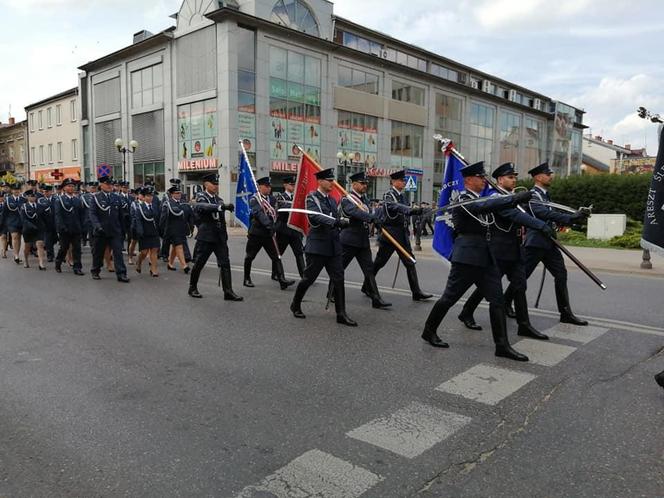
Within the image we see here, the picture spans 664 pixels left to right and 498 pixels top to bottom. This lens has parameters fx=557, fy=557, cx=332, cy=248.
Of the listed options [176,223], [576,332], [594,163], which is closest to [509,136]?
[594,163]

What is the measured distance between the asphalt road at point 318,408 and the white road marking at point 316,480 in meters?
0.01

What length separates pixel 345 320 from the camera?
660 centimetres

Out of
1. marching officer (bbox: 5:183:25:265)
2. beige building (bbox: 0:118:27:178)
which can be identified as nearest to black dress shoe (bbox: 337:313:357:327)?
marching officer (bbox: 5:183:25:265)

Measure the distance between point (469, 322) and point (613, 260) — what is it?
8.65m

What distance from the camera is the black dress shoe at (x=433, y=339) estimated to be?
5.54 m

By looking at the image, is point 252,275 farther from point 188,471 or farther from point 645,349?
point 188,471

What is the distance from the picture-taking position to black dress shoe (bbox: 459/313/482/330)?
636 cm

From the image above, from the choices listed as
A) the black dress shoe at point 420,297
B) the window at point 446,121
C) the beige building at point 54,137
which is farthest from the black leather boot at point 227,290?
the beige building at point 54,137

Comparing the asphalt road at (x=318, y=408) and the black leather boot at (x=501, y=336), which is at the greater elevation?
the black leather boot at (x=501, y=336)

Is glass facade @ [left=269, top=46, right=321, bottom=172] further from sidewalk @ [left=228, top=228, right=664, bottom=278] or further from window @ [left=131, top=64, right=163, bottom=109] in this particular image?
sidewalk @ [left=228, top=228, right=664, bottom=278]

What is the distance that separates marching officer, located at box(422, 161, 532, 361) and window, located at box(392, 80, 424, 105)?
36381 millimetres

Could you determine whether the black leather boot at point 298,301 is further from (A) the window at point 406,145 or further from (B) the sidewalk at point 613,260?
(A) the window at point 406,145

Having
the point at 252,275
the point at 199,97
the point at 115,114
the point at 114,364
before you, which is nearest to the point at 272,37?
the point at 199,97

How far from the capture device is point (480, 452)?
3.30m
